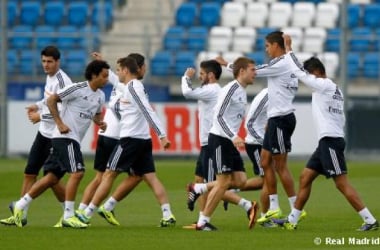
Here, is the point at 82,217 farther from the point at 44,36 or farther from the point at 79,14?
the point at 79,14

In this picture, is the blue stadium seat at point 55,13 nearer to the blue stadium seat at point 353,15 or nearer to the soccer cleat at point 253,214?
the blue stadium seat at point 353,15

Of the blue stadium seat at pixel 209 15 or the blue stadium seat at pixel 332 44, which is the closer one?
the blue stadium seat at pixel 332 44

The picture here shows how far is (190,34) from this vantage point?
39031 mm

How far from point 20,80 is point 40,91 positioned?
2468mm

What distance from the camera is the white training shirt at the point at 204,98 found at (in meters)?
19.2

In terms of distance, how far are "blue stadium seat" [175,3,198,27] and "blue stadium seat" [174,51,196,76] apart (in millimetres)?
3551

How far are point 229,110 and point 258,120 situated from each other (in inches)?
73.7

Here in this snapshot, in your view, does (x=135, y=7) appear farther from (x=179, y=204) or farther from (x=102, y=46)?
(x=179, y=204)

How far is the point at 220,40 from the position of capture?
127ft

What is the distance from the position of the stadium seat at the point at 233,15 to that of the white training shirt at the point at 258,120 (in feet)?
69.4

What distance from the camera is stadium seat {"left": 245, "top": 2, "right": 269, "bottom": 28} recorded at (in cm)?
4059

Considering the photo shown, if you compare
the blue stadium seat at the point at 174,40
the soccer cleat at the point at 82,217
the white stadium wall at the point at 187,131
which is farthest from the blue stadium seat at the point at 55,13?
the soccer cleat at the point at 82,217

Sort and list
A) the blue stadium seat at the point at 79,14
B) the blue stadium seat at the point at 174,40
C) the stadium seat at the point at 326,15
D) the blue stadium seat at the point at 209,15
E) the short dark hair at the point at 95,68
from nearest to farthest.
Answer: the short dark hair at the point at 95,68 < the blue stadium seat at the point at 174,40 < the stadium seat at the point at 326,15 < the blue stadium seat at the point at 209,15 < the blue stadium seat at the point at 79,14

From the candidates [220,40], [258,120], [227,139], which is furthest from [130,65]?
[220,40]
